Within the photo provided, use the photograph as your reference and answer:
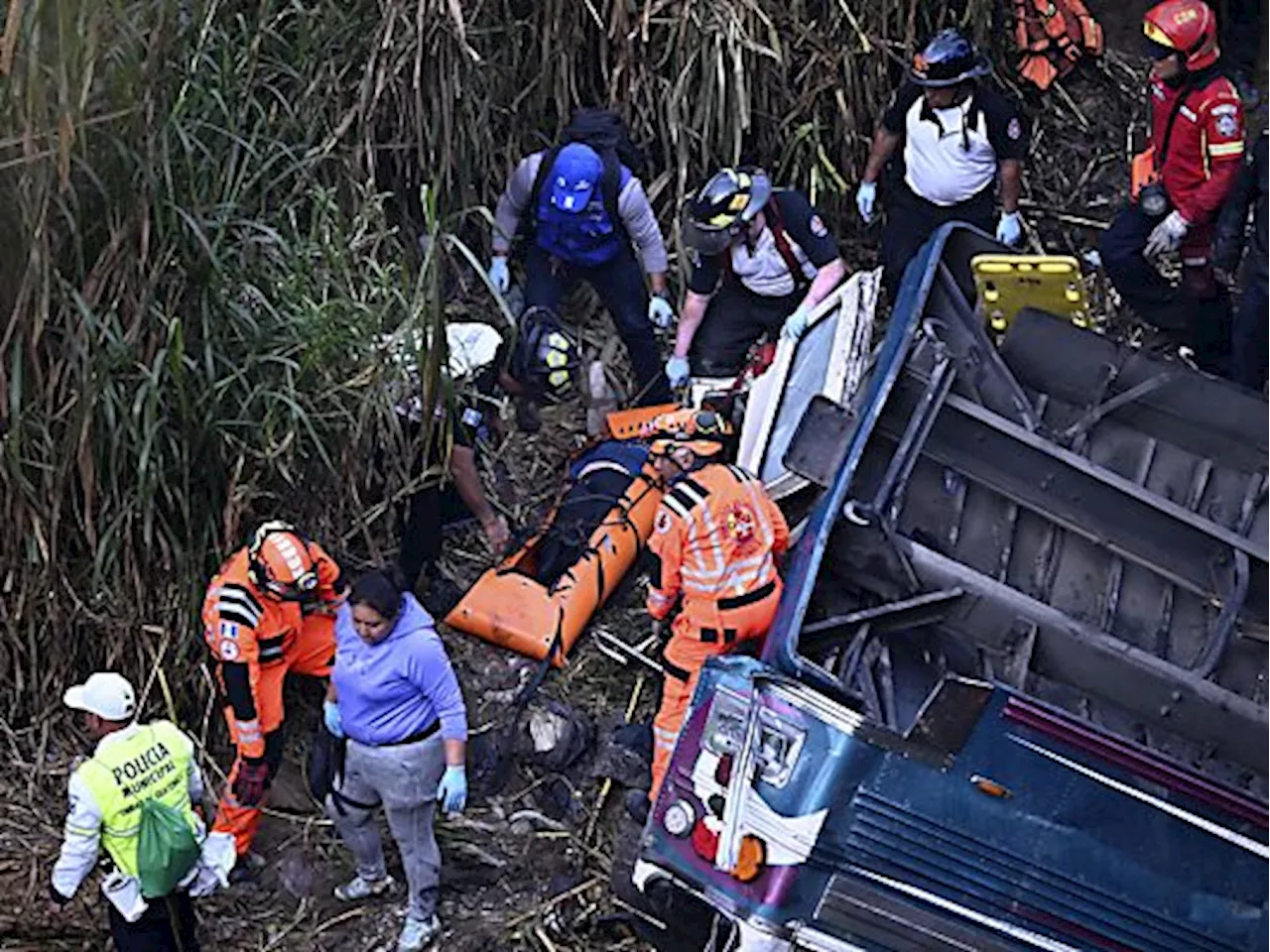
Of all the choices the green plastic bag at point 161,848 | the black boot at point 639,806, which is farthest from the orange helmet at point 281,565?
the black boot at point 639,806

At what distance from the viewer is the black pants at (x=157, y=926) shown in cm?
610

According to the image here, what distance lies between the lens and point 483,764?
7.18 metres

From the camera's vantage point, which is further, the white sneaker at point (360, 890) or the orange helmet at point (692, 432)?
the orange helmet at point (692, 432)

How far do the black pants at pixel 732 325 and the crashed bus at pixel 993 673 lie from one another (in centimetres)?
99

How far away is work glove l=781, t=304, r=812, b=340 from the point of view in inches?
319

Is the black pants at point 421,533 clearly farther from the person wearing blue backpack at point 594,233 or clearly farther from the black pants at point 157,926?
the black pants at point 157,926

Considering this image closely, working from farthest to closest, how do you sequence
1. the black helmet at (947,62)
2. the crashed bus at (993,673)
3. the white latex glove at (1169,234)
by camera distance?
the black helmet at (947,62), the white latex glove at (1169,234), the crashed bus at (993,673)

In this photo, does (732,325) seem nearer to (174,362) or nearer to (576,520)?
(576,520)

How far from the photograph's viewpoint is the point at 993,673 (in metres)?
6.05

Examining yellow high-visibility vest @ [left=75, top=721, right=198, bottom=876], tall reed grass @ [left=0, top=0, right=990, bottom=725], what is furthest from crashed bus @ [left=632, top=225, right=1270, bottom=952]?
tall reed grass @ [left=0, top=0, right=990, bottom=725]

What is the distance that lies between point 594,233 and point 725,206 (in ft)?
2.48

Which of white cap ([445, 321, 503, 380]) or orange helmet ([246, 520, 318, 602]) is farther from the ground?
white cap ([445, 321, 503, 380])

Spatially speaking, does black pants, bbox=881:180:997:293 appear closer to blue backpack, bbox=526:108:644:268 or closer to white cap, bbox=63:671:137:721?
blue backpack, bbox=526:108:644:268

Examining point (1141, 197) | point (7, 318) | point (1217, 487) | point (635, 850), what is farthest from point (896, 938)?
point (1141, 197)
